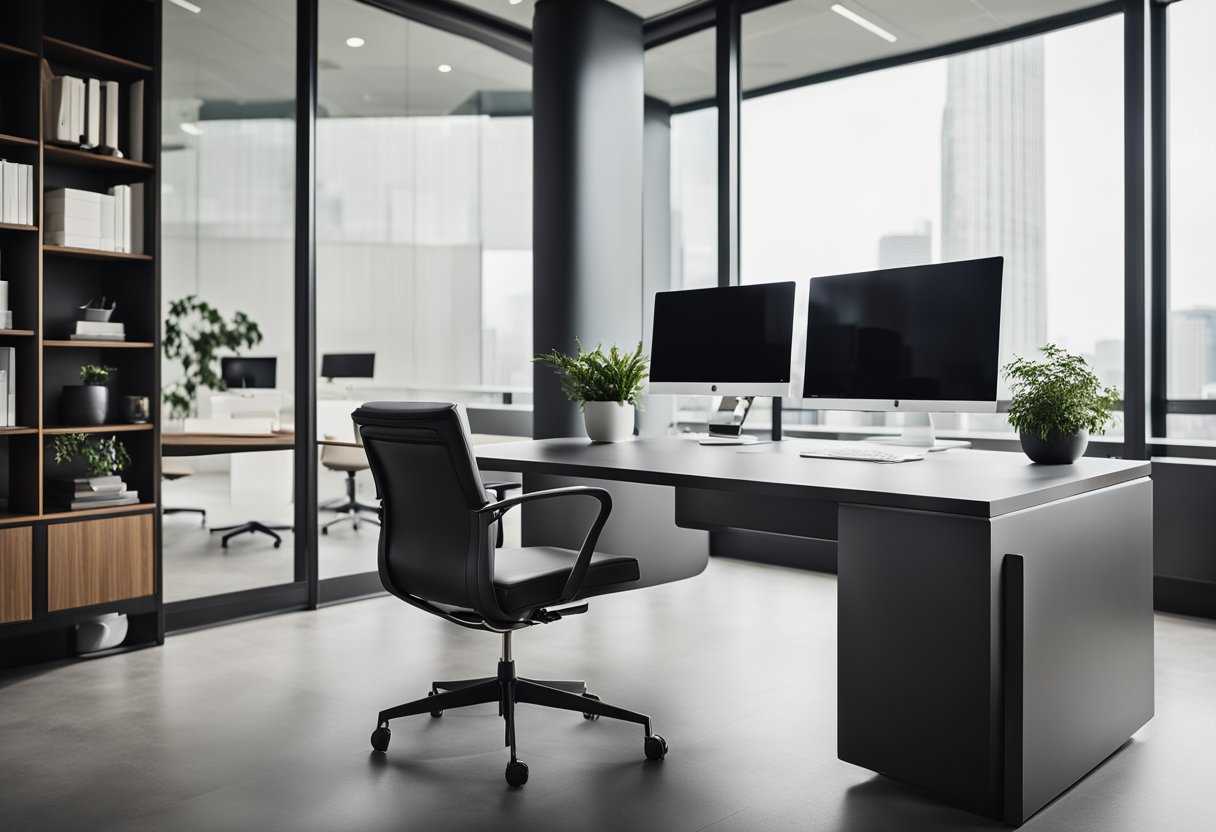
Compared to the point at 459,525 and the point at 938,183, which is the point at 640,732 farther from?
the point at 938,183

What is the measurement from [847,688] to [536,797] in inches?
36.2

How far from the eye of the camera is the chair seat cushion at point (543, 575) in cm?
268

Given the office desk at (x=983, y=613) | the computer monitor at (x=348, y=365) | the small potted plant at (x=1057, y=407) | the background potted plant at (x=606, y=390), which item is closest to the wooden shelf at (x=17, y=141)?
the computer monitor at (x=348, y=365)

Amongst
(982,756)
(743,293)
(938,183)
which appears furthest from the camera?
(938,183)

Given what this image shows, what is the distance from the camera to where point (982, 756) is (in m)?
2.40

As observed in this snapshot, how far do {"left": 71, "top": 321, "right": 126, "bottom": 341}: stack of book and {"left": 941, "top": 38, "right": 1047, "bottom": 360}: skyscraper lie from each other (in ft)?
14.5

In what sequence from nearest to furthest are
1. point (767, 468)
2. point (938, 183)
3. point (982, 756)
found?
1. point (982, 756)
2. point (767, 468)
3. point (938, 183)

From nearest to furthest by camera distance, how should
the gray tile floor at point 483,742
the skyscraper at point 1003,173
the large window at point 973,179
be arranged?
the gray tile floor at point 483,742, the large window at point 973,179, the skyscraper at point 1003,173

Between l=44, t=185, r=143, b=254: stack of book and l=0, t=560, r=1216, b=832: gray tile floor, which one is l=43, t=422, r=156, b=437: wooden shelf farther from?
l=0, t=560, r=1216, b=832: gray tile floor

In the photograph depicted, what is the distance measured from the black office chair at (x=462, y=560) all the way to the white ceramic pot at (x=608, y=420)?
1.00 m

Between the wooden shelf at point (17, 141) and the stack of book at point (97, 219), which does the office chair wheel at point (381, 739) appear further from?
the wooden shelf at point (17, 141)

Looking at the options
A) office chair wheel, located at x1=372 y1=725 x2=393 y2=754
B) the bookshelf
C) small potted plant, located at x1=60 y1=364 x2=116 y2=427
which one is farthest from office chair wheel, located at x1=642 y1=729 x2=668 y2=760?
small potted plant, located at x1=60 y1=364 x2=116 y2=427

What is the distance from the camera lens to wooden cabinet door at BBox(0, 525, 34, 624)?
360 centimetres

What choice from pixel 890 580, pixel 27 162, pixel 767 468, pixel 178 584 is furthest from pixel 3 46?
pixel 890 580
